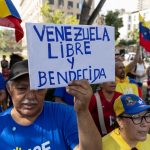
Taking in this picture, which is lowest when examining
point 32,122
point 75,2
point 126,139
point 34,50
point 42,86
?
point 126,139

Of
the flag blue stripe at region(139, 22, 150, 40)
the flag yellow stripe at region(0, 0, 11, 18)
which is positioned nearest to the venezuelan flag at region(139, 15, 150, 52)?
the flag blue stripe at region(139, 22, 150, 40)

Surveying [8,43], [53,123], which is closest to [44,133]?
[53,123]

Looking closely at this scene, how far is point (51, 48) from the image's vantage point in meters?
1.94

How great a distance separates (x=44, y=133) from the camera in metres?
2.10

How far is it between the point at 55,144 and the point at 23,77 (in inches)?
16.9

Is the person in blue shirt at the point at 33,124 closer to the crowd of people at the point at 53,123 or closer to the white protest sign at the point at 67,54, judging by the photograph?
the crowd of people at the point at 53,123

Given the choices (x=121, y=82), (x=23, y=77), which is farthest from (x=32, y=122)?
(x=121, y=82)

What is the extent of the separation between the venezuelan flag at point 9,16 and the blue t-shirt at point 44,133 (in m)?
1.53

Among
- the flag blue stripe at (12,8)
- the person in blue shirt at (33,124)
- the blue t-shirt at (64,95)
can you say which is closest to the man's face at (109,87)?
the blue t-shirt at (64,95)

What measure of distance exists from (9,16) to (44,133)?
70.8 inches

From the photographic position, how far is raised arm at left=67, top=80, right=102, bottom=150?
188 cm

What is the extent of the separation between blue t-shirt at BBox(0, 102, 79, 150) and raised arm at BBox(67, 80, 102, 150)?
150 mm

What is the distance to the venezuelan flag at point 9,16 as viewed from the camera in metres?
3.40

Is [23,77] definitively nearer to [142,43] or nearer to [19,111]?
[19,111]
